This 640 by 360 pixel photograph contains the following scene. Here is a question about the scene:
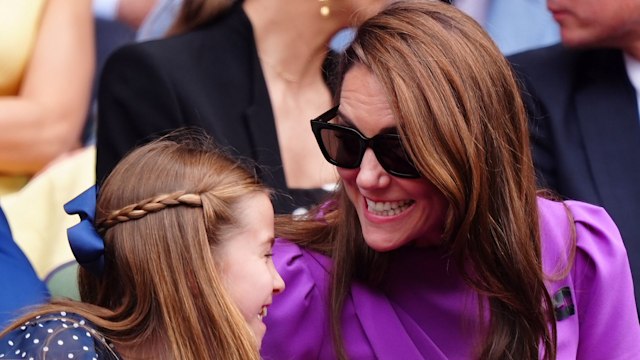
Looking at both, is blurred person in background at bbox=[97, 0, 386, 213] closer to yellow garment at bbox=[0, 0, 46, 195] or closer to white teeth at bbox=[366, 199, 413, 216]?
yellow garment at bbox=[0, 0, 46, 195]

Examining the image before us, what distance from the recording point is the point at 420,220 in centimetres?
210

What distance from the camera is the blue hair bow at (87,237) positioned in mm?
1914

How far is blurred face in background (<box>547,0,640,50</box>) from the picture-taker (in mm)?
2670

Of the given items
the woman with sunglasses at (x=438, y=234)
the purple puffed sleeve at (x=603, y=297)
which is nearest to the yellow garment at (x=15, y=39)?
the woman with sunglasses at (x=438, y=234)

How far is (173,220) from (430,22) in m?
0.57

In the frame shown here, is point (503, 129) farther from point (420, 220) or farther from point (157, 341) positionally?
point (157, 341)

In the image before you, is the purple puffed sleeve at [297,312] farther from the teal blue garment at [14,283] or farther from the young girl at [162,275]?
the teal blue garment at [14,283]

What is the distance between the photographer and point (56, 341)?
1.89 meters

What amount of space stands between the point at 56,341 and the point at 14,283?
1.54 feet

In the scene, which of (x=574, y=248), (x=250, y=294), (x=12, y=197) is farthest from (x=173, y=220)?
(x=12, y=197)

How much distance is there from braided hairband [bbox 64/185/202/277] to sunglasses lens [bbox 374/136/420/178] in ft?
1.04

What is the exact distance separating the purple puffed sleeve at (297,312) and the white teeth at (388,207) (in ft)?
0.73

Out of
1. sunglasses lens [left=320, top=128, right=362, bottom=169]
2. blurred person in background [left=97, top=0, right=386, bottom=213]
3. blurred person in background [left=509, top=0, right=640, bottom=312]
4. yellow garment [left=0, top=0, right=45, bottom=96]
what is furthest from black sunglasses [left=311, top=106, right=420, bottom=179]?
yellow garment [left=0, top=0, right=45, bottom=96]

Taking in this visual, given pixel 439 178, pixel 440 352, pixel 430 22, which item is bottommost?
pixel 440 352
